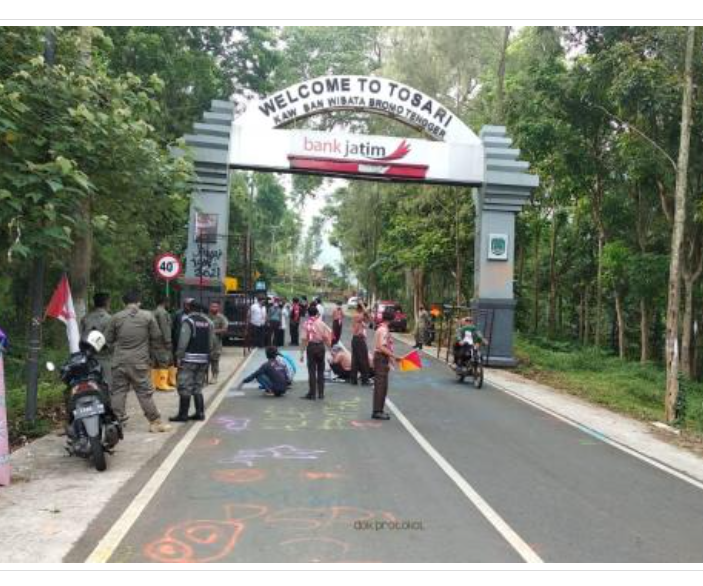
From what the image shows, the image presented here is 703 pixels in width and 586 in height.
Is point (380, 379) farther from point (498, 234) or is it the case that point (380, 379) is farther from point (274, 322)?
point (498, 234)

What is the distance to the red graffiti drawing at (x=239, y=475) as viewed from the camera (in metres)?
7.47

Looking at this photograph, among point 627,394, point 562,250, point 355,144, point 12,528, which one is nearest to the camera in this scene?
point 12,528

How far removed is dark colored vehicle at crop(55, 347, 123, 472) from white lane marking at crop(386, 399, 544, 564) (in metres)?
3.66

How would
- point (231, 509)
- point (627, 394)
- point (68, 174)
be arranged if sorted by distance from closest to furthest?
point (231, 509) → point (68, 174) → point (627, 394)

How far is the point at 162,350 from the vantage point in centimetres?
995

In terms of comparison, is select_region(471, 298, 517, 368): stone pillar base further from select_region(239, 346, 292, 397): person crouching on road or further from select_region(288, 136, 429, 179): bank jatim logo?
select_region(239, 346, 292, 397): person crouching on road

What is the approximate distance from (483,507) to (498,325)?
16.0 meters

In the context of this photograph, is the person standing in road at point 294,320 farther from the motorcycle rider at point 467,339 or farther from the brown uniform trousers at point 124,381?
the brown uniform trousers at point 124,381

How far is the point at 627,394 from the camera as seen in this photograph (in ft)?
61.8

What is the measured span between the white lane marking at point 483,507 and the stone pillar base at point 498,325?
1217cm

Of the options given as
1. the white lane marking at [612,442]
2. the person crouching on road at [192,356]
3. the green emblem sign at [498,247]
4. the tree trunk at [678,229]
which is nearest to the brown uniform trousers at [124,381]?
the person crouching on road at [192,356]
